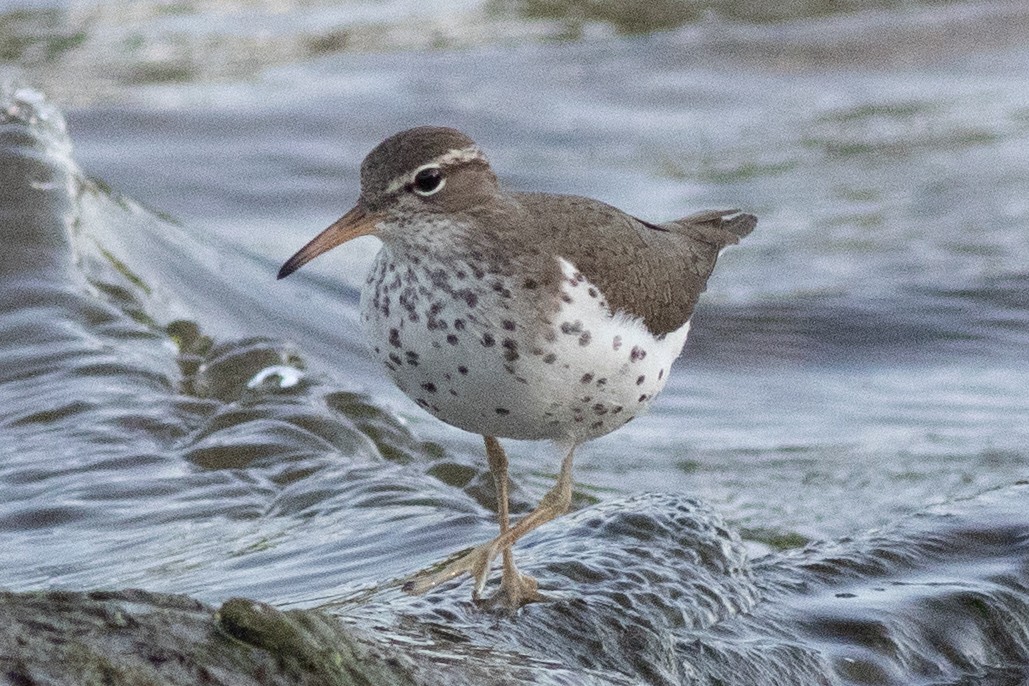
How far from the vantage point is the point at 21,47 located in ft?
49.1

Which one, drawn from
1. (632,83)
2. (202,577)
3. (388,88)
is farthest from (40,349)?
(632,83)

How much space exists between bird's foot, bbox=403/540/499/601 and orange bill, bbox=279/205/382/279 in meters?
1.07

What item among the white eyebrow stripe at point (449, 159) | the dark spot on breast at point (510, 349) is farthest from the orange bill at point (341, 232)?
the dark spot on breast at point (510, 349)

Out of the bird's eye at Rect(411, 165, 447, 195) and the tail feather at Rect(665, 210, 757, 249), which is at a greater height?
the bird's eye at Rect(411, 165, 447, 195)

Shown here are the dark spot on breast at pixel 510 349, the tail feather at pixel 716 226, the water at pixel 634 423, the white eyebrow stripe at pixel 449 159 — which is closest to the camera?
the dark spot on breast at pixel 510 349

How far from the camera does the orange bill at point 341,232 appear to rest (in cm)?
528

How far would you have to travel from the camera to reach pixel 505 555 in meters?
5.50

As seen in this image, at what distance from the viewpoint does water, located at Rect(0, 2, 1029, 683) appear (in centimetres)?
592

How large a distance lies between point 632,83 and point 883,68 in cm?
246

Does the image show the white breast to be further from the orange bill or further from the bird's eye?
the bird's eye

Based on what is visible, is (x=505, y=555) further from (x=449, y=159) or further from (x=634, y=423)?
(x=634, y=423)

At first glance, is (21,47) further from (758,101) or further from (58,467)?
(58,467)

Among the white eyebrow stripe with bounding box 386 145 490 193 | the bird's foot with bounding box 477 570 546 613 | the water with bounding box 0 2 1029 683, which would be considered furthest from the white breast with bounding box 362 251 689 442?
→ the water with bounding box 0 2 1029 683

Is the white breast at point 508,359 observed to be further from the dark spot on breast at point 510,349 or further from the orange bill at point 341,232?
the orange bill at point 341,232
